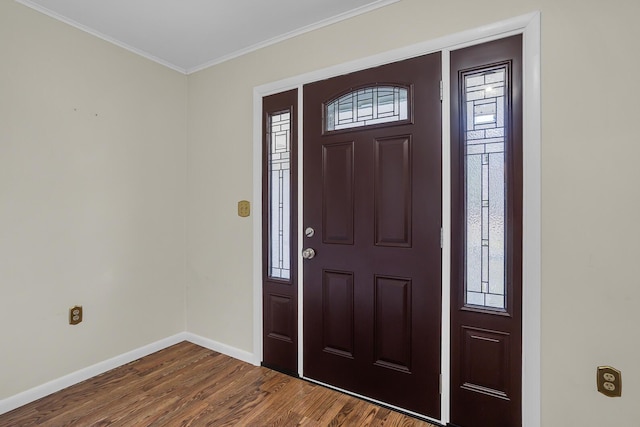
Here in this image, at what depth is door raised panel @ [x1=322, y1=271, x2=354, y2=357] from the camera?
6.89 ft

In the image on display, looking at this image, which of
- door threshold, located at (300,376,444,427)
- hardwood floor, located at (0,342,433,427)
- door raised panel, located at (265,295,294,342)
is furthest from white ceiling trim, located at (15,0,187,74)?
door threshold, located at (300,376,444,427)

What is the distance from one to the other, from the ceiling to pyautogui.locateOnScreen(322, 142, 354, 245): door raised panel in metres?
0.86

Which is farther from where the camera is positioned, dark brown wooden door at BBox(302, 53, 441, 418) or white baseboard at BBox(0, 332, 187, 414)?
white baseboard at BBox(0, 332, 187, 414)

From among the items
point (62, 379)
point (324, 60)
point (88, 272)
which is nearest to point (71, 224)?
point (88, 272)

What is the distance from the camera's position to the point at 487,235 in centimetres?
169

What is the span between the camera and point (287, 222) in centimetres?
239

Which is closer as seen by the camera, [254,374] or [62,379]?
[62,379]

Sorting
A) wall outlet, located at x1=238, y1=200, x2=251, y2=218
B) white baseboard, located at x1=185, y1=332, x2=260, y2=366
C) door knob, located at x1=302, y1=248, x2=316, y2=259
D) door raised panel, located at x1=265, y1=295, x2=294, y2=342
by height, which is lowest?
white baseboard, located at x1=185, y1=332, x2=260, y2=366

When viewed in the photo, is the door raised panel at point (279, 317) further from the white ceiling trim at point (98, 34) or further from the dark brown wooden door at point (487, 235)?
the white ceiling trim at point (98, 34)

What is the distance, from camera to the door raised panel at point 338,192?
209 cm

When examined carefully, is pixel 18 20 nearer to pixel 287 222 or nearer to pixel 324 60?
pixel 324 60

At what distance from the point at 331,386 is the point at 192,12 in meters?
2.64

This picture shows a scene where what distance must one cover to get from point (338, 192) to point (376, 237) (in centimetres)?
40

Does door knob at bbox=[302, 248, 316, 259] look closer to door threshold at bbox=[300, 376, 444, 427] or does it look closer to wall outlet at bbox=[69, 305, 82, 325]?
door threshold at bbox=[300, 376, 444, 427]
